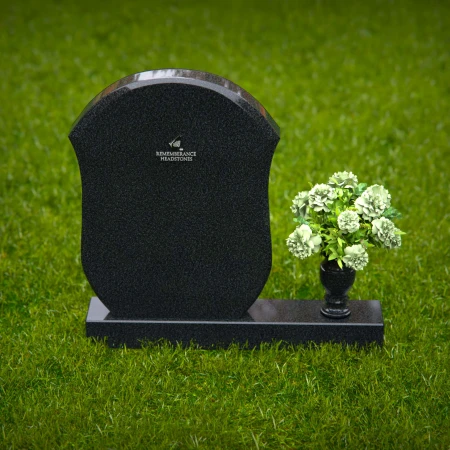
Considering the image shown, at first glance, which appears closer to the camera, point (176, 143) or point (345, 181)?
point (176, 143)

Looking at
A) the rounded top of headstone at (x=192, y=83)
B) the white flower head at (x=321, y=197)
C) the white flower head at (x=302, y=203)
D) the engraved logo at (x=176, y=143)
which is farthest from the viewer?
the white flower head at (x=302, y=203)

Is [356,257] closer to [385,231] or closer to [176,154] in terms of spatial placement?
[385,231]

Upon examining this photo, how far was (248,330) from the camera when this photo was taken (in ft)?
15.9

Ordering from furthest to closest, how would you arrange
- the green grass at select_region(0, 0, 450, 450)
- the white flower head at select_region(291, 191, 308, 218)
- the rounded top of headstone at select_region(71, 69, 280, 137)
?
the white flower head at select_region(291, 191, 308, 218), the rounded top of headstone at select_region(71, 69, 280, 137), the green grass at select_region(0, 0, 450, 450)

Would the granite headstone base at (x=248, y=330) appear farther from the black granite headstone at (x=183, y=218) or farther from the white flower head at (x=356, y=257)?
the white flower head at (x=356, y=257)

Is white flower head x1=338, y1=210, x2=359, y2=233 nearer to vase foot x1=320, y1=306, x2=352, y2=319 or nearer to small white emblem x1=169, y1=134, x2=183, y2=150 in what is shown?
vase foot x1=320, y1=306, x2=352, y2=319

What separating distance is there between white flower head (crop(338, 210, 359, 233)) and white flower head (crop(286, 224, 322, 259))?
0.17 m

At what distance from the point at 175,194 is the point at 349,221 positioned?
1011 mm

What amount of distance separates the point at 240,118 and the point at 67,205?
278 cm

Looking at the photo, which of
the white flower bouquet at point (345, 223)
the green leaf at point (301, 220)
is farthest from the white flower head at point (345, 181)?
the green leaf at point (301, 220)

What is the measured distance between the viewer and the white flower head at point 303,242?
15.1 feet

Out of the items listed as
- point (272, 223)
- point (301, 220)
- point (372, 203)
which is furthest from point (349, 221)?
point (272, 223)

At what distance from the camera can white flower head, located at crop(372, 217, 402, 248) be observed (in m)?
4.57

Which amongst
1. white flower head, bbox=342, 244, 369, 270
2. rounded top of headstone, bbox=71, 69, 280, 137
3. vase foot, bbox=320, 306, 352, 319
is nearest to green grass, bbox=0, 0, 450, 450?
vase foot, bbox=320, 306, 352, 319
